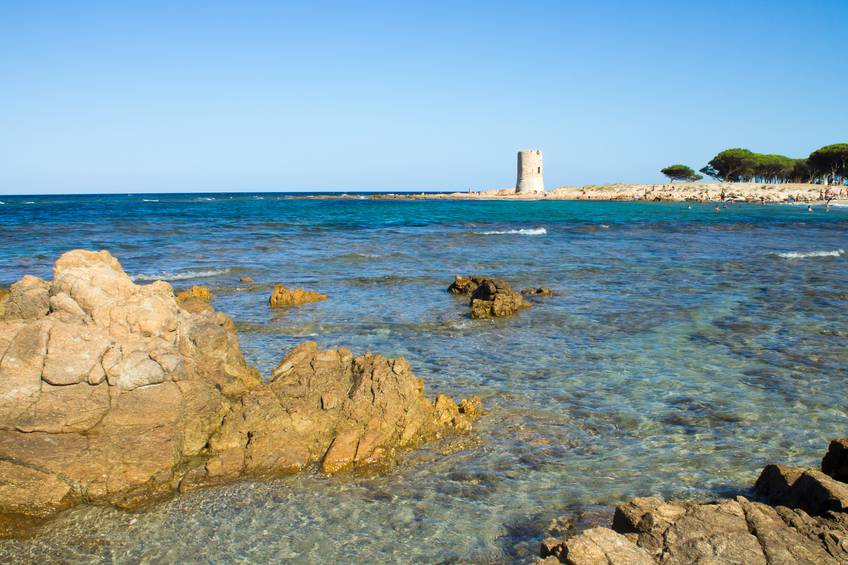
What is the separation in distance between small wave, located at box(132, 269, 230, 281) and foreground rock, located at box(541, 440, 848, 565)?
1693cm

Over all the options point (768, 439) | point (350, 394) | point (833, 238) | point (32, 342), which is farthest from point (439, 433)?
point (833, 238)

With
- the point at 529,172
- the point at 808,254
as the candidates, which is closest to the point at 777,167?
the point at 529,172

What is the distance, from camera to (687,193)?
323 feet

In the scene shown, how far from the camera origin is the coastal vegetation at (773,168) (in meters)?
98.2

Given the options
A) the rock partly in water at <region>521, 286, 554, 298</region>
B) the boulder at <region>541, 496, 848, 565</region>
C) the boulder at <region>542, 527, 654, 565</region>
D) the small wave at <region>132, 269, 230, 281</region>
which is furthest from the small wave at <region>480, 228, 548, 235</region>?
the boulder at <region>542, 527, 654, 565</region>

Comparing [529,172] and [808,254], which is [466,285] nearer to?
[808,254]

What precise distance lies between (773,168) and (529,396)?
122 meters

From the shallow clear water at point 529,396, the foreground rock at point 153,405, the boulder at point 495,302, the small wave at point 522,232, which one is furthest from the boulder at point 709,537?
the small wave at point 522,232

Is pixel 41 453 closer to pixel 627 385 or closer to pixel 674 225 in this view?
pixel 627 385

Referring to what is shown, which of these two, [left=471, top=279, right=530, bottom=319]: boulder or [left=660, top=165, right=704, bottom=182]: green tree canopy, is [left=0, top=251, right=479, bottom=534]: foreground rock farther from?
[left=660, top=165, right=704, bottom=182]: green tree canopy

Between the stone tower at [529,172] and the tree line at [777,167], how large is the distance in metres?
37.3

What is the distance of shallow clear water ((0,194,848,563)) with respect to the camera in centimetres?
519

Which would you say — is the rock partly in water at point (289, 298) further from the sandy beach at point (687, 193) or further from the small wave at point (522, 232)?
the sandy beach at point (687, 193)

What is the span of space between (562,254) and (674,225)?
23.3 meters
